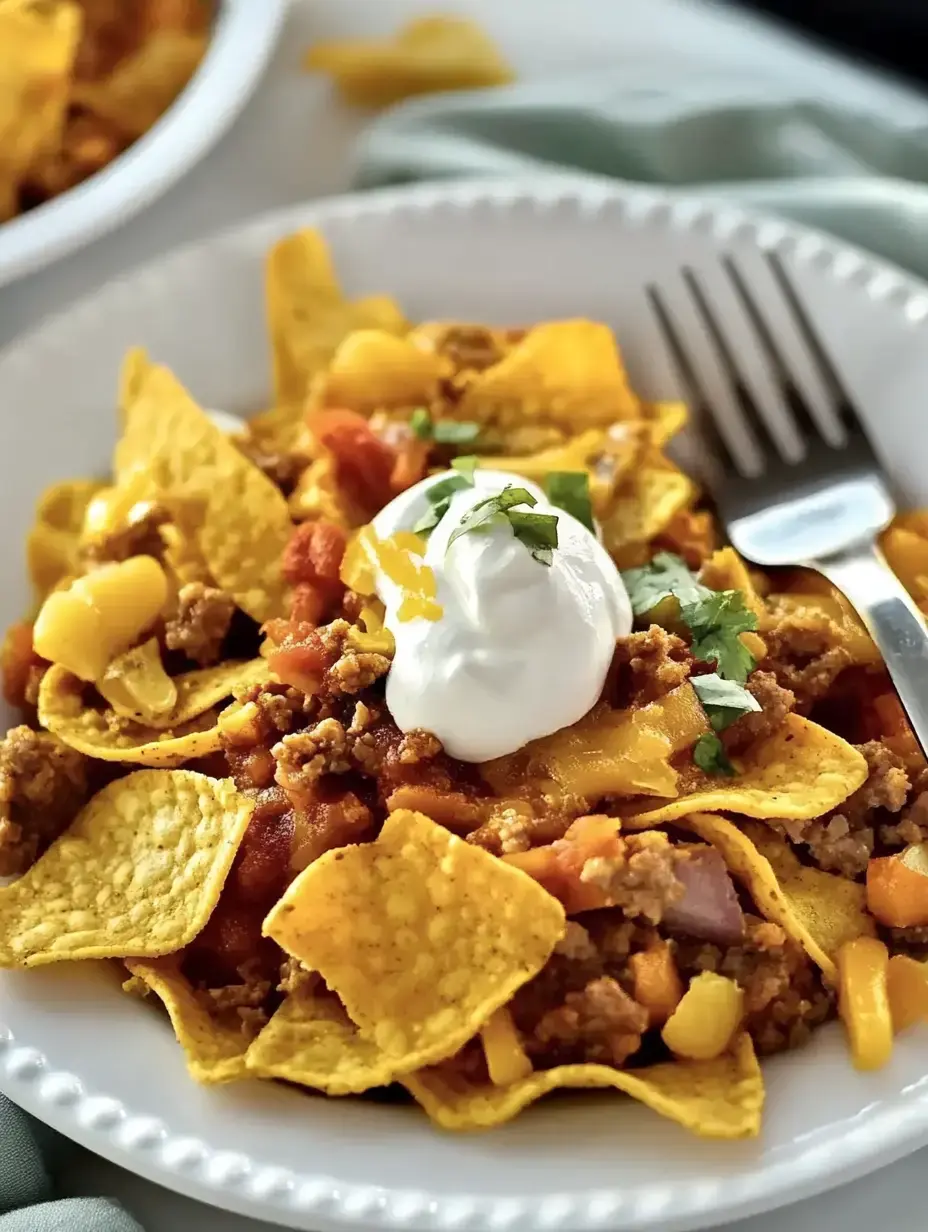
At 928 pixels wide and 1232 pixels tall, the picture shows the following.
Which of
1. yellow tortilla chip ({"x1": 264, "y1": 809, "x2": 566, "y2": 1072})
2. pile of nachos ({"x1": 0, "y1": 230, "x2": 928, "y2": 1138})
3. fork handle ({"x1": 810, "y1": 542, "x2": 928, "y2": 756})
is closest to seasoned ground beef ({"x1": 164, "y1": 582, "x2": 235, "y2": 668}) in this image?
pile of nachos ({"x1": 0, "y1": 230, "x2": 928, "y2": 1138})

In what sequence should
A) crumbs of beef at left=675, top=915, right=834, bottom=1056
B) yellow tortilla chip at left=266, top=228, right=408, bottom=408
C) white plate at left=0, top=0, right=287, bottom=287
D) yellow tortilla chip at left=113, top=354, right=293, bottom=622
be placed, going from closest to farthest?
crumbs of beef at left=675, top=915, right=834, bottom=1056 < yellow tortilla chip at left=113, top=354, right=293, bottom=622 < yellow tortilla chip at left=266, top=228, right=408, bottom=408 < white plate at left=0, top=0, right=287, bottom=287

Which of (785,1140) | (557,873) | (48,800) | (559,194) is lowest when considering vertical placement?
(785,1140)

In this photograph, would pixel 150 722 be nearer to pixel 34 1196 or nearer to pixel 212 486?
pixel 212 486

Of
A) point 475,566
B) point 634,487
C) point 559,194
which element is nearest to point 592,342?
point 634,487

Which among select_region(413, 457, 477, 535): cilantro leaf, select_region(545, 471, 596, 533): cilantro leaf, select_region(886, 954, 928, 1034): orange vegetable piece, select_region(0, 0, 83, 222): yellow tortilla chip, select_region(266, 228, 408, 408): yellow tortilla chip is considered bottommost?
select_region(886, 954, 928, 1034): orange vegetable piece

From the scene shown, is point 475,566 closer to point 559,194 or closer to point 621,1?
point 559,194

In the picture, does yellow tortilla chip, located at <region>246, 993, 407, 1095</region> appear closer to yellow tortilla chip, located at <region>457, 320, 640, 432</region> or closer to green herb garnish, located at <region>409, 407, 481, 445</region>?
green herb garnish, located at <region>409, 407, 481, 445</region>
